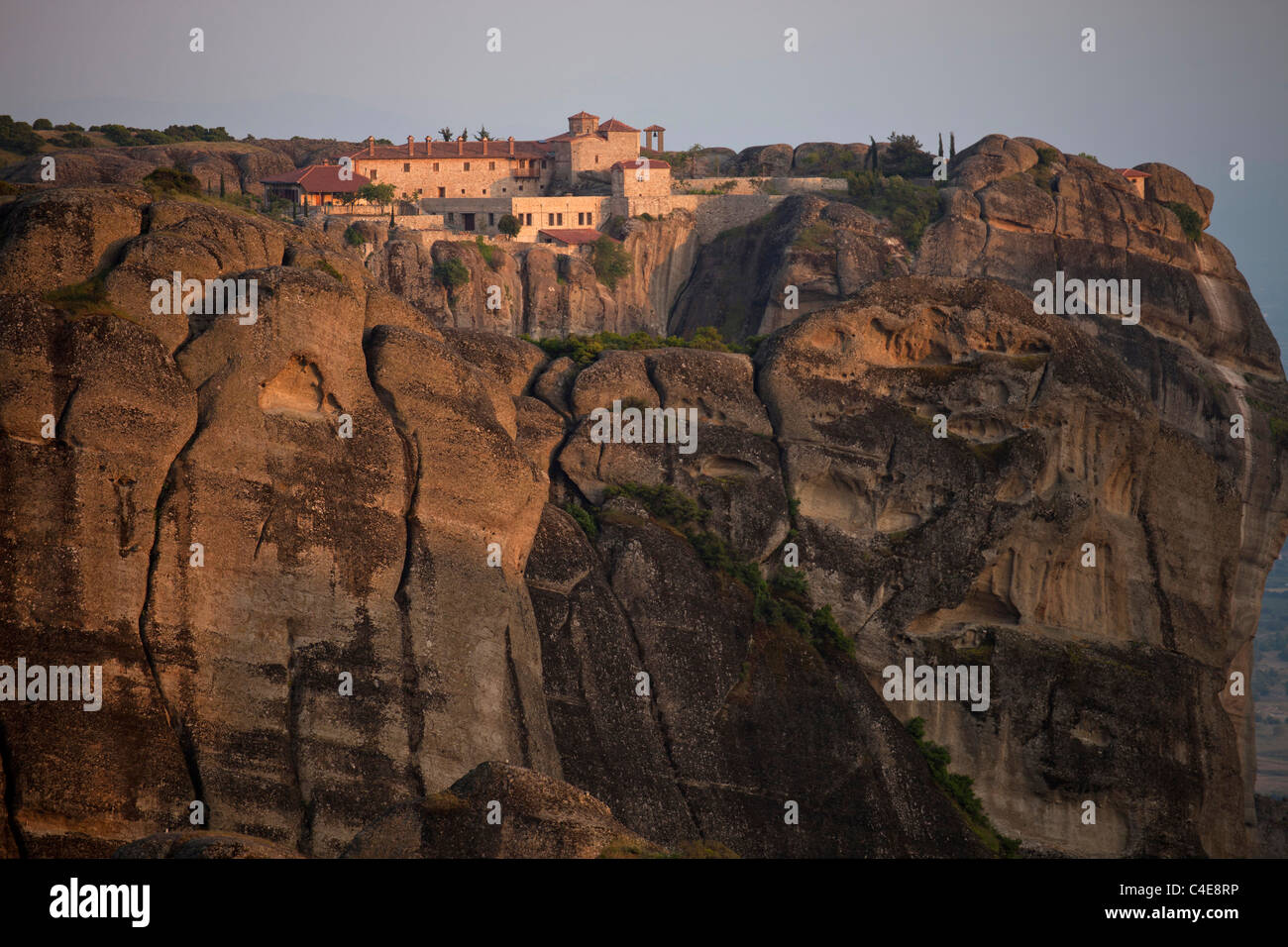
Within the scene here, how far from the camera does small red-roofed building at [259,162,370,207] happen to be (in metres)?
106

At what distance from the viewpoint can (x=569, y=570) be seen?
62.5m

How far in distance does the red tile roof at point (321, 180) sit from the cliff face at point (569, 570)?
37.4m

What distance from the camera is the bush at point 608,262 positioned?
105 metres

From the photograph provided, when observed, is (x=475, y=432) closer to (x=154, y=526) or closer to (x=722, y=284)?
(x=154, y=526)

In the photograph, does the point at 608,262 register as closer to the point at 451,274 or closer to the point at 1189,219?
the point at 451,274

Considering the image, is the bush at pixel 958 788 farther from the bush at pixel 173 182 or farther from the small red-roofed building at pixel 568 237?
the small red-roofed building at pixel 568 237

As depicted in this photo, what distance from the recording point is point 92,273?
5391 centimetres

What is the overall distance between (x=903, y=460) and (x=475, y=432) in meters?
20.2

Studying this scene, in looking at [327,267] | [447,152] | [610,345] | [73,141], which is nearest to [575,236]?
[447,152]

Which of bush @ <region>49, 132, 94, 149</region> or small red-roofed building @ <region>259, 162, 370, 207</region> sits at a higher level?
bush @ <region>49, 132, 94, 149</region>

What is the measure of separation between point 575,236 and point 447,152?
1067 centimetres

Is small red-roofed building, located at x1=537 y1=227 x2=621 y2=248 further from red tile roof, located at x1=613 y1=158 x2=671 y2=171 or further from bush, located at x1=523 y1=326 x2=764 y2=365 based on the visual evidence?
bush, located at x1=523 y1=326 x2=764 y2=365

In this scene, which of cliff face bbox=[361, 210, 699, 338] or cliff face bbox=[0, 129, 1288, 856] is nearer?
cliff face bbox=[0, 129, 1288, 856]

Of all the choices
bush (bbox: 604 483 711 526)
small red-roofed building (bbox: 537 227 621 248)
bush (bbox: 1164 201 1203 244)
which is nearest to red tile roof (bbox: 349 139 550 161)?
small red-roofed building (bbox: 537 227 621 248)
